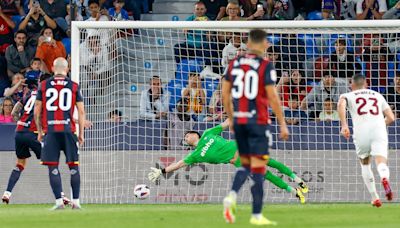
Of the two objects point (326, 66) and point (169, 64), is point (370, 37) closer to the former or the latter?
point (326, 66)

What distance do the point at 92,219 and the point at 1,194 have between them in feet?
26.5

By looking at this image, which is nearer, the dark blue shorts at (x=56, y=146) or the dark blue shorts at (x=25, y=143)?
the dark blue shorts at (x=56, y=146)

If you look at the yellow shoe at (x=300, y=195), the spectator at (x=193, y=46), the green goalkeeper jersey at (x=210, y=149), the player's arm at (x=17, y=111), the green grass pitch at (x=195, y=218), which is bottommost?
the green grass pitch at (x=195, y=218)

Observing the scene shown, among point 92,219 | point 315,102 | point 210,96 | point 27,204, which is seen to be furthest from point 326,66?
point 92,219

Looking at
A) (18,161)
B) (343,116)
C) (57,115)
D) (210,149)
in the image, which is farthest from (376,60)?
(57,115)

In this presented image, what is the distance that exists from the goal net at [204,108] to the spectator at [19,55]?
12.7 feet

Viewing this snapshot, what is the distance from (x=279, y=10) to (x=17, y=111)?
6062 millimetres

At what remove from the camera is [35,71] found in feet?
81.0

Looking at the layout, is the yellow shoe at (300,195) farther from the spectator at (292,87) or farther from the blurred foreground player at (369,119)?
the blurred foreground player at (369,119)

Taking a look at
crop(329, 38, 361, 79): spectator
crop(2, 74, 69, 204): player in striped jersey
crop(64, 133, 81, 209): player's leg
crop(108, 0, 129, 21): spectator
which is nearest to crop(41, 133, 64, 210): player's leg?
crop(64, 133, 81, 209): player's leg

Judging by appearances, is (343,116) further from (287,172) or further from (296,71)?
(296,71)

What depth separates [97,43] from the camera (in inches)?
869

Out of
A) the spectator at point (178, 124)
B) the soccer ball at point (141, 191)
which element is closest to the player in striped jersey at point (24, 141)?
the soccer ball at point (141, 191)

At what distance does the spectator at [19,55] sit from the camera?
85.4 feet
